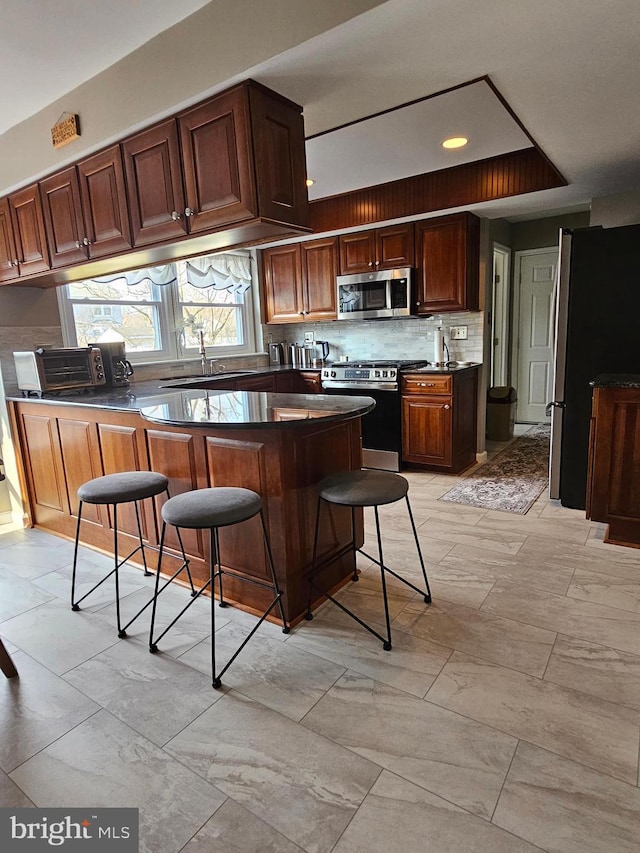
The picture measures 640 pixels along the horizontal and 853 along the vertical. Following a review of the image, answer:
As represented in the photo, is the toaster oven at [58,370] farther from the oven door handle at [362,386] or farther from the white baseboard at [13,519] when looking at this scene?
the oven door handle at [362,386]

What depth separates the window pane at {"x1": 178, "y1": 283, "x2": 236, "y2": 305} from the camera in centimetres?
485

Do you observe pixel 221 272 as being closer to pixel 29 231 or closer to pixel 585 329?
pixel 29 231

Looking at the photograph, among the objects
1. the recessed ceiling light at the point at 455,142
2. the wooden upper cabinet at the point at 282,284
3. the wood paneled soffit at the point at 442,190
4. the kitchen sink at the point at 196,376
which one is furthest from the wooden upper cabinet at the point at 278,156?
the wooden upper cabinet at the point at 282,284

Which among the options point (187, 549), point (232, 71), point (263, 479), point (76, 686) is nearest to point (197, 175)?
point (232, 71)

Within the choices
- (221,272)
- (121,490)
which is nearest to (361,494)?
(121,490)

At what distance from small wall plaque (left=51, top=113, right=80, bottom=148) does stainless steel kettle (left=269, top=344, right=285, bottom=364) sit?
10.5 ft

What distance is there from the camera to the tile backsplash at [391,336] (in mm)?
4617

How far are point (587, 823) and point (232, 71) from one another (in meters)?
2.64

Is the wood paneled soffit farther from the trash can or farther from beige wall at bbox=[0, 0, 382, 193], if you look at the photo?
the trash can


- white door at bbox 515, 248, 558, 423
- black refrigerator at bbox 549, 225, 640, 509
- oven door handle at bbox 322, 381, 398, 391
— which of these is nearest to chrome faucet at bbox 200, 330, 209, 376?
oven door handle at bbox 322, 381, 398, 391

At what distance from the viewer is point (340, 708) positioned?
170 centimetres

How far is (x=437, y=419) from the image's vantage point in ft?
13.9

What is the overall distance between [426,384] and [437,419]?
31 cm

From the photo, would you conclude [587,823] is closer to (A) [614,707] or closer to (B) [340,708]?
(A) [614,707]
